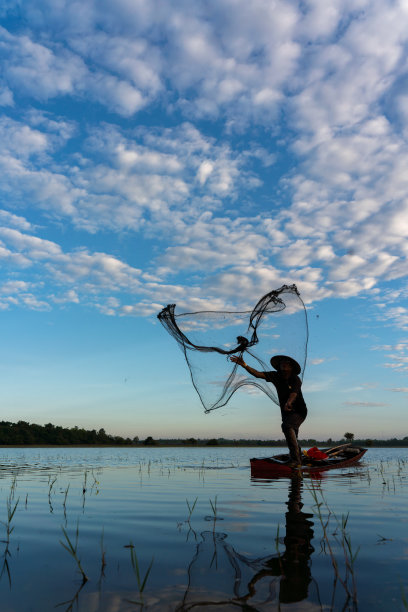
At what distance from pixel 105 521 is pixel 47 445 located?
121134 millimetres

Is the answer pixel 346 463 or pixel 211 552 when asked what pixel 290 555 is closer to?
pixel 211 552

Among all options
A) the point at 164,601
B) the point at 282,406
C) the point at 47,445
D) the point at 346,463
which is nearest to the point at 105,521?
the point at 164,601

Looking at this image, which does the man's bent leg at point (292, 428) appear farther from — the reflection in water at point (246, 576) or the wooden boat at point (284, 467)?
the reflection in water at point (246, 576)

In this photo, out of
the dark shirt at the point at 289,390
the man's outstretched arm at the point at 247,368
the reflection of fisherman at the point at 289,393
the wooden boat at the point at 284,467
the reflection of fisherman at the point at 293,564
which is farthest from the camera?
the wooden boat at the point at 284,467

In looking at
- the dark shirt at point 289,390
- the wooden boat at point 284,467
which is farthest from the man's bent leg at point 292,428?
the wooden boat at point 284,467

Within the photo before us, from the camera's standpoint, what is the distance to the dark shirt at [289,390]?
14.1 meters

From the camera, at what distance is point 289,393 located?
14289 millimetres

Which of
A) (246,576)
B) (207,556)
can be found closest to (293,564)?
(246,576)

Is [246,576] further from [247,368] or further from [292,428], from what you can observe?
[292,428]

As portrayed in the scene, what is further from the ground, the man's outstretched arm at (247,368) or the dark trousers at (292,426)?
the man's outstretched arm at (247,368)

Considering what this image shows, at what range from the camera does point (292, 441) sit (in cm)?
1450

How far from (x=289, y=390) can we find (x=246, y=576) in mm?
10715

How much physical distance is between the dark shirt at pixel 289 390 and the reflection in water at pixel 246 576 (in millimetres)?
8791

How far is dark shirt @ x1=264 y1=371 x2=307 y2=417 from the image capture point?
14102 mm
